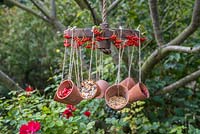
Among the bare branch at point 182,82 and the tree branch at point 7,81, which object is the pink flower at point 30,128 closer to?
the tree branch at point 7,81

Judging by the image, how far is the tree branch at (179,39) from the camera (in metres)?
2.12

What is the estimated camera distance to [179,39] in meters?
2.39

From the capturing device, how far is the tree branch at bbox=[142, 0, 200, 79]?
6.95 feet

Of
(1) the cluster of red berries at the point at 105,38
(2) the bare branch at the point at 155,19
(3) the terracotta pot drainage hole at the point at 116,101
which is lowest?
(3) the terracotta pot drainage hole at the point at 116,101

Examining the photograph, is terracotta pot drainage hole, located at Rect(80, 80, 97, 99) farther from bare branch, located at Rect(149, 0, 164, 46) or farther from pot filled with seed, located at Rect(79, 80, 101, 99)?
bare branch, located at Rect(149, 0, 164, 46)

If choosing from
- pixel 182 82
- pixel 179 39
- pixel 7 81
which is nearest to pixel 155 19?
pixel 179 39

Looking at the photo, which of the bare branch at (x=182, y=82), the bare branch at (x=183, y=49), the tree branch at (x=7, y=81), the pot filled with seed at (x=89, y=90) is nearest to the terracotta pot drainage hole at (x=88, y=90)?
the pot filled with seed at (x=89, y=90)

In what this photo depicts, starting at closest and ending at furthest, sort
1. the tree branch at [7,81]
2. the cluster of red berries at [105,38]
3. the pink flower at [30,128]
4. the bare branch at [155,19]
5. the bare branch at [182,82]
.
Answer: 1. the cluster of red berries at [105,38]
2. the pink flower at [30,128]
3. the bare branch at [155,19]
4. the bare branch at [182,82]
5. the tree branch at [7,81]

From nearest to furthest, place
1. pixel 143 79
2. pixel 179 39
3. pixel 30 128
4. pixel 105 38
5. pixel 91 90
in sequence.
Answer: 1. pixel 105 38
2. pixel 91 90
3. pixel 30 128
4. pixel 179 39
5. pixel 143 79

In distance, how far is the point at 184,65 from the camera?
2.95 metres

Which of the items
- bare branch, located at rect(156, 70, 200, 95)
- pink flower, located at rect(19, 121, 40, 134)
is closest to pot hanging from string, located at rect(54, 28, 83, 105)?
pink flower, located at rect(19, 121, 40, 134)

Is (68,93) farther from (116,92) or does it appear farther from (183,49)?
(183,49)

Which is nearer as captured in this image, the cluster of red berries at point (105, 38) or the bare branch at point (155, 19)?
the cluster of red berries at point (105, 38)

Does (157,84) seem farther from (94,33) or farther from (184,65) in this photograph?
(94,33)
